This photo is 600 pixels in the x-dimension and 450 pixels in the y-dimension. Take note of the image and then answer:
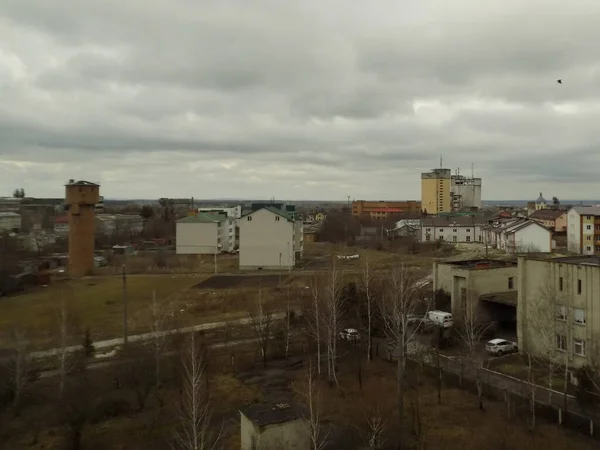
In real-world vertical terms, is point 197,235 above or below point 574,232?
below

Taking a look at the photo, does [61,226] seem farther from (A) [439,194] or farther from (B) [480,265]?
(A) [439,194]

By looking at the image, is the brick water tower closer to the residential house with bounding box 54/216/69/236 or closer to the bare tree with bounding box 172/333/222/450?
the residential house with bounding box 54/216/69/236

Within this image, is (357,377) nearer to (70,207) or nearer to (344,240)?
(70,207)

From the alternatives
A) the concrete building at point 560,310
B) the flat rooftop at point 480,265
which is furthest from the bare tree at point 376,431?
the flat rooftop at point 480,265

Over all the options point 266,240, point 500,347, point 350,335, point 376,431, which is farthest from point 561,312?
point 266,240

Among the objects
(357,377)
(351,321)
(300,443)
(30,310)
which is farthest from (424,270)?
(300,443)

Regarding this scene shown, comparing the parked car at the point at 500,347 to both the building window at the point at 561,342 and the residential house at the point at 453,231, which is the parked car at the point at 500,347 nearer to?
the building window at the point at 561,342
